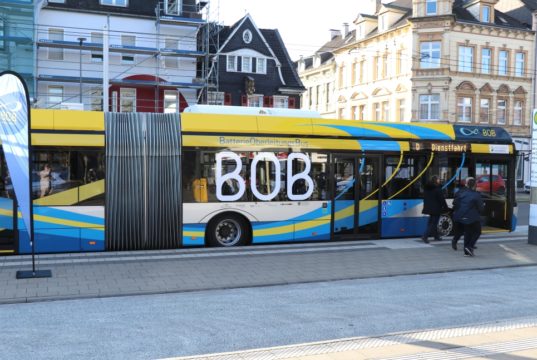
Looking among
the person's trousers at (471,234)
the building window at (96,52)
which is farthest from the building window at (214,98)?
the person's trousers at (471,234)

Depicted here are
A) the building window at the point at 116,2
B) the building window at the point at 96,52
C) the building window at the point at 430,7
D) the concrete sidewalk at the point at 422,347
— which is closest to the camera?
the concrete sidewalk at the point at 422,347

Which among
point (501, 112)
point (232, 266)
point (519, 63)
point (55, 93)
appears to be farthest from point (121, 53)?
point (519, 63)

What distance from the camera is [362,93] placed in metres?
55.3

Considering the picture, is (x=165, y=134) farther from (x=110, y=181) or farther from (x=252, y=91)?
(x=252, y=91)

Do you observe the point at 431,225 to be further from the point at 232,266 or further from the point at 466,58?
the point at 466,58

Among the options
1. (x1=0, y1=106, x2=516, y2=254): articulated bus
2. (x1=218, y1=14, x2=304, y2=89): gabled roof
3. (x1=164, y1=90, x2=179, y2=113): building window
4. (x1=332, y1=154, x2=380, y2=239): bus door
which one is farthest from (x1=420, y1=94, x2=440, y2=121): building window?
(x1=332, y1=154, x2=380, y2=239): bus door

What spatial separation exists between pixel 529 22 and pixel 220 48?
29.2m

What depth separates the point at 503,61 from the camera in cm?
4972

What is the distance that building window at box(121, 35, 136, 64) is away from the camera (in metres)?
35.6

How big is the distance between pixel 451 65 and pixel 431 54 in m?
1.88

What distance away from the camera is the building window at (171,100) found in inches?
1462

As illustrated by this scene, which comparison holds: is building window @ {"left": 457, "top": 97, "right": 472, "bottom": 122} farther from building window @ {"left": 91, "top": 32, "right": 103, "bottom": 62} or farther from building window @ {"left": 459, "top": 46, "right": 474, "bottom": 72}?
building window @ {"left": 91, "top": 32, "right": 103, "bottom": 62}

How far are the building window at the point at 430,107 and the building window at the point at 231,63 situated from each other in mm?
16326

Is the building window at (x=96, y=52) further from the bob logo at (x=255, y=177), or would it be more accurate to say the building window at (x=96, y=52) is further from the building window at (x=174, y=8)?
the bob logo at (x=255, y=177)
